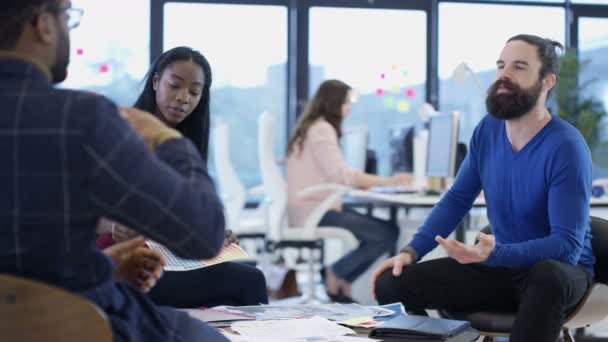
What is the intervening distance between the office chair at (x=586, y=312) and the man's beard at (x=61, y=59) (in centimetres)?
165

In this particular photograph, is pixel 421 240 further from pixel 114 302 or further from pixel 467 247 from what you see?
pixel 114 302

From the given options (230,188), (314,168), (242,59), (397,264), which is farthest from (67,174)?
(242,59)

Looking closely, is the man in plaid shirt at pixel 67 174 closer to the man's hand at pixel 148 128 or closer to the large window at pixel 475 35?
the man's hand at pixel 148 128

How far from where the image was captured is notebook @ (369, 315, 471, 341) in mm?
1682

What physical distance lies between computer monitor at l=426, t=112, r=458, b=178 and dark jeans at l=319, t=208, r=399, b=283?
0.55 m

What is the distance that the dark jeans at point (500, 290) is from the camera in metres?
2.28

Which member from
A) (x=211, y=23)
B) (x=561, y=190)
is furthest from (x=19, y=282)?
(x=211, y=23)

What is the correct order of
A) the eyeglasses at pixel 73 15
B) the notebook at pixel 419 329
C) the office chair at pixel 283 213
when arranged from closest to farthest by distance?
1. the eyeglasses at pixel 73 15
2. the notebook at pixel 419 329
3. the office chair at pixel 283 213

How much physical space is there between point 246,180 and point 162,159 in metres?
6.72

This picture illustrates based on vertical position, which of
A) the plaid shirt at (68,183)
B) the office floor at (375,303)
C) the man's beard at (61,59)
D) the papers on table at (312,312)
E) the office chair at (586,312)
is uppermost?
the man's beard at (61,59)

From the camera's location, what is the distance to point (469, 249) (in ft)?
7.59

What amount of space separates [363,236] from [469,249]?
258 cm

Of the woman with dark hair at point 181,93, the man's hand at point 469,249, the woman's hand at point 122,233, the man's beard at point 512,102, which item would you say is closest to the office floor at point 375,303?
the man's beard at point 512,102

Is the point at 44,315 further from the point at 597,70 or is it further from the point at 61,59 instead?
the point at 597,70
